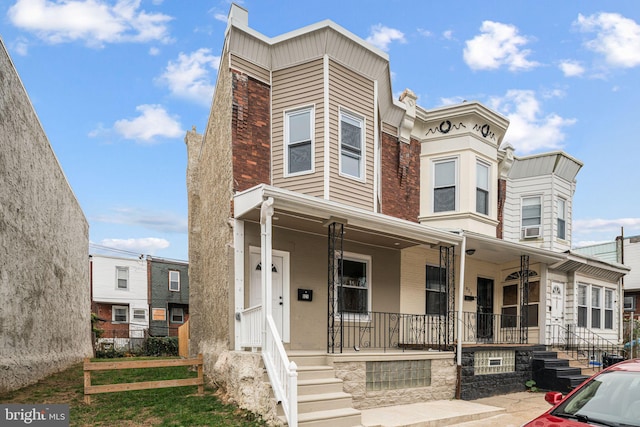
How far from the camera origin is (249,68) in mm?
10211

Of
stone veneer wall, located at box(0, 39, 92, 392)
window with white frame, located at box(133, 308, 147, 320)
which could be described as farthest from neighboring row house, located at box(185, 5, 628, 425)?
window with white frame, located at box(133, 308, 147, 320)

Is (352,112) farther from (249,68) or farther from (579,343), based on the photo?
(579,343)

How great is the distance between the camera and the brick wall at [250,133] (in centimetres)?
968

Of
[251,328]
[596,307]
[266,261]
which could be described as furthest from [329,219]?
[596,307]

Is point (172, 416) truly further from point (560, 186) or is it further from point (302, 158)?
point (560, 186)

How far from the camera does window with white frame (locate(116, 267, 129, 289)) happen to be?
99.5ft

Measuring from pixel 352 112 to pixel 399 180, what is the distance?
2856 millimetres

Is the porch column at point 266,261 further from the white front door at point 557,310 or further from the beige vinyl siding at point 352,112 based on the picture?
the white front door at point 557,310

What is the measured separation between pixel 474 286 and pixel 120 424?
10.5 meters

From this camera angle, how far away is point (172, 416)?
6750mm

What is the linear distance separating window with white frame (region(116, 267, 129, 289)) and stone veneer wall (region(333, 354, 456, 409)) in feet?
85.5

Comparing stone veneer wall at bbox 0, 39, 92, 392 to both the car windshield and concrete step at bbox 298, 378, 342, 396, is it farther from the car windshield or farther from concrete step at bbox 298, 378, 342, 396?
the car windshield

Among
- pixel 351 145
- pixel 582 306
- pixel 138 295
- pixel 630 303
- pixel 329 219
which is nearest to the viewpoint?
pixel 329 219

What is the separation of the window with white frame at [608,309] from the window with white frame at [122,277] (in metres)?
27.2
